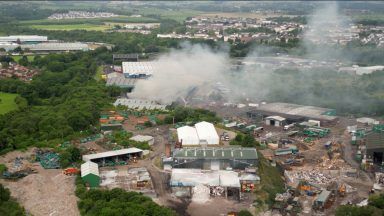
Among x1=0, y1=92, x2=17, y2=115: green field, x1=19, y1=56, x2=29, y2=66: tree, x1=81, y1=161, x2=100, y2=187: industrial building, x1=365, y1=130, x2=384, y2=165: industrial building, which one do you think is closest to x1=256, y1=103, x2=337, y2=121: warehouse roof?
x1=365, y1=130, x2=384, y2=165: industrial building

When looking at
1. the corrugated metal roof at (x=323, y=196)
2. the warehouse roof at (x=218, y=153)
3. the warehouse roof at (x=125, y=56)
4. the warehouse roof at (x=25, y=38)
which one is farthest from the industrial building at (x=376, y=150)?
the warehouse roof at (x=25, y=38)

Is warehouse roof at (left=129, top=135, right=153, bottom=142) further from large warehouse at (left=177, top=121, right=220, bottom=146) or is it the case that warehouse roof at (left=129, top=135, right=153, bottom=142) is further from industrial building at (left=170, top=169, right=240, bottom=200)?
industrial building at (left=170, top=169, right=240, bottom=200)

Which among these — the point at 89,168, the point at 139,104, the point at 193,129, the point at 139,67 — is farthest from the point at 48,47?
the point at 89,168

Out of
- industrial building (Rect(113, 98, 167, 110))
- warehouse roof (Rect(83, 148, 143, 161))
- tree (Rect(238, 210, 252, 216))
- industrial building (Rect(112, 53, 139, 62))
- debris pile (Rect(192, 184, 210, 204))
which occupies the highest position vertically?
warehouse roof (Rect(83, 148, 143, 161))

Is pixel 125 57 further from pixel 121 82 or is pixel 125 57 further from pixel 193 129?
pixel 193 129

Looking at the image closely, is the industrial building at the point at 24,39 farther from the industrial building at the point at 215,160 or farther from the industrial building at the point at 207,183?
the industrial building at the point at 207,183

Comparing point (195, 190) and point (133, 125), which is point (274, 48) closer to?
point (133, 125)
